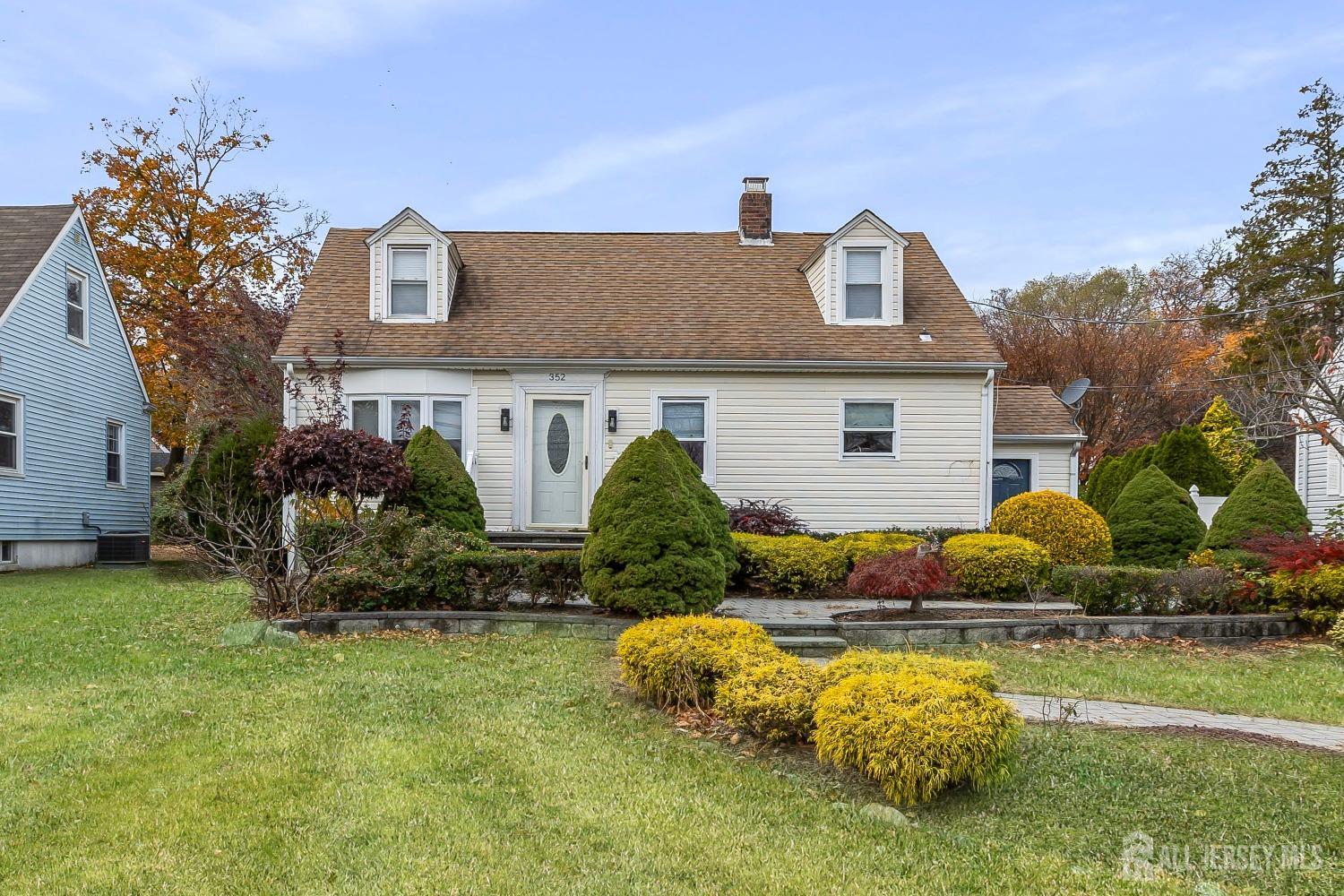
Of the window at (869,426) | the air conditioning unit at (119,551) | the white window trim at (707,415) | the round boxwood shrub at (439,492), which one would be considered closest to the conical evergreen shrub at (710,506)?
the round boxwood shrub at (439,492)

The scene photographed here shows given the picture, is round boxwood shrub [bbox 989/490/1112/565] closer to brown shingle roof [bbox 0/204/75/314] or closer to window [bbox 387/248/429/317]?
window [bbox 387/248/429/317]

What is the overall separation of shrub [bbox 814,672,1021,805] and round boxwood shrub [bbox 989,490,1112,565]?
8298mm

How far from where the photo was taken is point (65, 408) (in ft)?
61.7

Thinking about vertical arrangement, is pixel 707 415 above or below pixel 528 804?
above

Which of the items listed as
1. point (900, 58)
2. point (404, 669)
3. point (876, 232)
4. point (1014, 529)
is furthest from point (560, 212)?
point (404, 669)

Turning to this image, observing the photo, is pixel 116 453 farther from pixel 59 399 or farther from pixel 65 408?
pixel 59 399

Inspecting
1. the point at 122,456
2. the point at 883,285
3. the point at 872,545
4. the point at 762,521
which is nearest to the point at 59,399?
the point at 122,456

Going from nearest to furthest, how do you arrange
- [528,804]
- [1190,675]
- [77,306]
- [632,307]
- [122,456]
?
[528,804], [1190,675], [632,307], [77,306], [122,456]

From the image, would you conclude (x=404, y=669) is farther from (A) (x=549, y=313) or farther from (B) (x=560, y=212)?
(B) (x=560, y=212)

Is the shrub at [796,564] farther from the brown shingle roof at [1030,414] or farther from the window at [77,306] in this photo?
the window at [77,306]

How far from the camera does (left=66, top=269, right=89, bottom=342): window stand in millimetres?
18922

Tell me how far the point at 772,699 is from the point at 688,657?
992 millimetres

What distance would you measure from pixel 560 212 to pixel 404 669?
20.1 m

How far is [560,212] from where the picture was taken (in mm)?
26094
